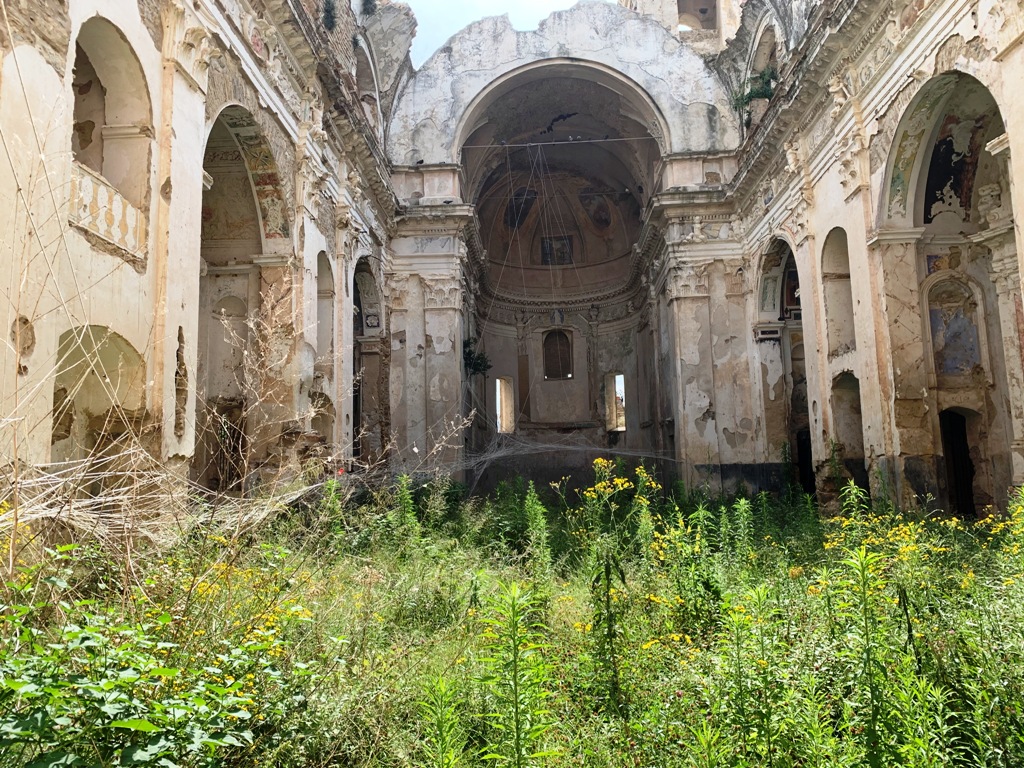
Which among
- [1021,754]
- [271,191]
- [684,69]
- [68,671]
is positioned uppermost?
[684,69]

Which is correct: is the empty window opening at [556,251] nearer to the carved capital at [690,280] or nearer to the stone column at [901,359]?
the carved capital at [690,280]

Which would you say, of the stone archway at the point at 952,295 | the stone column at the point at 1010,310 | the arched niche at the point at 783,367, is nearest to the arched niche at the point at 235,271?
the stone archway at the point at 952,295

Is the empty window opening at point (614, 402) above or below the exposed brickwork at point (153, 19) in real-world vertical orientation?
below

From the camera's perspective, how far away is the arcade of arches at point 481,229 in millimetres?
6477

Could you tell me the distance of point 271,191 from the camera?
1068 cm

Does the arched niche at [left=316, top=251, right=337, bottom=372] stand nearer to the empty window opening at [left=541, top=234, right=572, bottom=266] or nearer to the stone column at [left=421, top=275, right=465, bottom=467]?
the stone column at [left=421, top=275, right=465, bottom=467]

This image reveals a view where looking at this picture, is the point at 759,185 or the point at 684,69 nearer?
the point at 759,185

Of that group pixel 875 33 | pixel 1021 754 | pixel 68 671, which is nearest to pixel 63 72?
pixel 68 671

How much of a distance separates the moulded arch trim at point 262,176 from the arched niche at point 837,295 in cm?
898

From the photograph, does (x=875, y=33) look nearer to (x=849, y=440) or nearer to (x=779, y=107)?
(x=779, y=107)

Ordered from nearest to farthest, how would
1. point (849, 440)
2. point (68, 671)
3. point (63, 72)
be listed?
1. point (68, 671)
2. point (63, 72)
3. point (849, 440)

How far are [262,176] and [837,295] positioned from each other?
9647 millimetres

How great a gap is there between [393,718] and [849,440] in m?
11.2

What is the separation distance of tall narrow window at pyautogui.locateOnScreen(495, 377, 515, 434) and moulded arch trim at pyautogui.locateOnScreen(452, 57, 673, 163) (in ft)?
31.5
